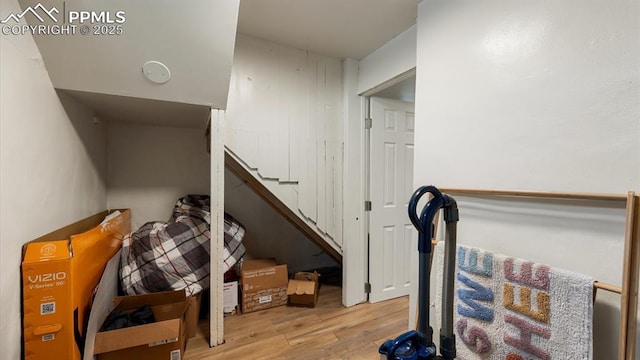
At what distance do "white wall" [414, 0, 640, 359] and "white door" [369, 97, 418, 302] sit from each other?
890 mm

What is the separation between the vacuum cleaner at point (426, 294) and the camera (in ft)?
2.66

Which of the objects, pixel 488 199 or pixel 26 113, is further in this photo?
pixel 488 199

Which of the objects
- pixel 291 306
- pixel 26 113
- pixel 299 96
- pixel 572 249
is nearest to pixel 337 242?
pixel 291 306

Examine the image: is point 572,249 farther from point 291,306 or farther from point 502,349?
point 291,306

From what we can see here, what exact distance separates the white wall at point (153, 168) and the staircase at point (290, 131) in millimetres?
510

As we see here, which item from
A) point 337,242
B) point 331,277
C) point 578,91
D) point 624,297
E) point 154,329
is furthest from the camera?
point 331,277

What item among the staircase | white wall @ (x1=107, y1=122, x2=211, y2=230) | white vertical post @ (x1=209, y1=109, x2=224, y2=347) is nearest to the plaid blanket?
white vertical post @ (x1=209, y1=109, x2=224, y2=347)

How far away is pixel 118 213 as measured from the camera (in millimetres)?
2002

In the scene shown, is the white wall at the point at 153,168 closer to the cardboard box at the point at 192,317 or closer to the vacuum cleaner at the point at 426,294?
the cardboard box at the point at 192,317

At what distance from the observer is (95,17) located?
1157 mm

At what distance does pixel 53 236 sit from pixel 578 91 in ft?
8.16

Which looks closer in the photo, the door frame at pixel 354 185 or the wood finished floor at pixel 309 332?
the wood finished floor at pixel 309 332

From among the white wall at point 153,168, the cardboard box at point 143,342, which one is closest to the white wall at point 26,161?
the cardboard box at point 143,342

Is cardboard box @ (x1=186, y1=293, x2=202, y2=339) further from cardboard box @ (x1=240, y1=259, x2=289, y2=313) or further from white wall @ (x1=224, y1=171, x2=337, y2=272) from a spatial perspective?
white wall @ (x1=224, y1=171, x2=337, y2=272)
